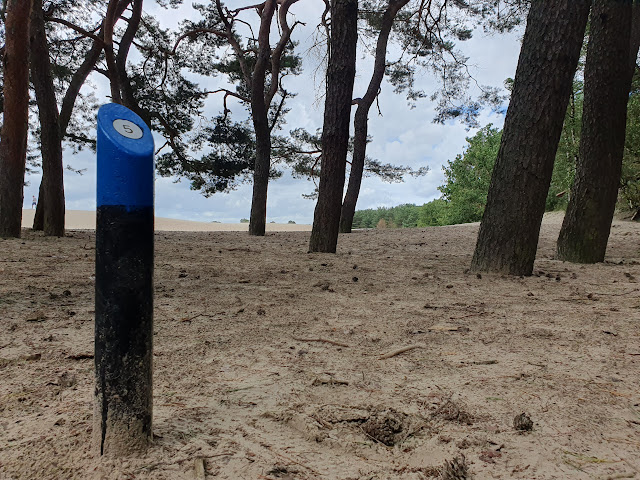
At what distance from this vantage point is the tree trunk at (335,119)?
22.5ft

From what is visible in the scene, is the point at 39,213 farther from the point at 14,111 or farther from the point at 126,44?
the point at 126,44

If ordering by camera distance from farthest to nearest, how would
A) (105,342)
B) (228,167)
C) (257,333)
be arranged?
(228,167) < (257,333) < (105,342)

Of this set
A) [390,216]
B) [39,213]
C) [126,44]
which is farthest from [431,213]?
[39,213]

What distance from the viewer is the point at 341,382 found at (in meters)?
2.04

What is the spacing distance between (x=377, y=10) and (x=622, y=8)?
30.2 ft

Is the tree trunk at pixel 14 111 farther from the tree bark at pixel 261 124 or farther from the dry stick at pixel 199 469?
the dry stick at pixel 199 469

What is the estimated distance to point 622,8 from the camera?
5.97 meters

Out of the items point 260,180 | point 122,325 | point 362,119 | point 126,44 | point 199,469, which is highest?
point 126,44

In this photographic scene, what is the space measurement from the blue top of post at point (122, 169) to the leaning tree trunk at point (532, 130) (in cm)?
447

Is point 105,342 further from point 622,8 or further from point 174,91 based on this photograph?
point 174,91

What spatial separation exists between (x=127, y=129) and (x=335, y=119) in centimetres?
590

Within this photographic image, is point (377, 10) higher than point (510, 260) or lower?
higher

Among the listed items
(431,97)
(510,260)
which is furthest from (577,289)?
(431,97)

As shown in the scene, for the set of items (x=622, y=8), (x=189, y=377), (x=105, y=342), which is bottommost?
(x=189, y=377)
